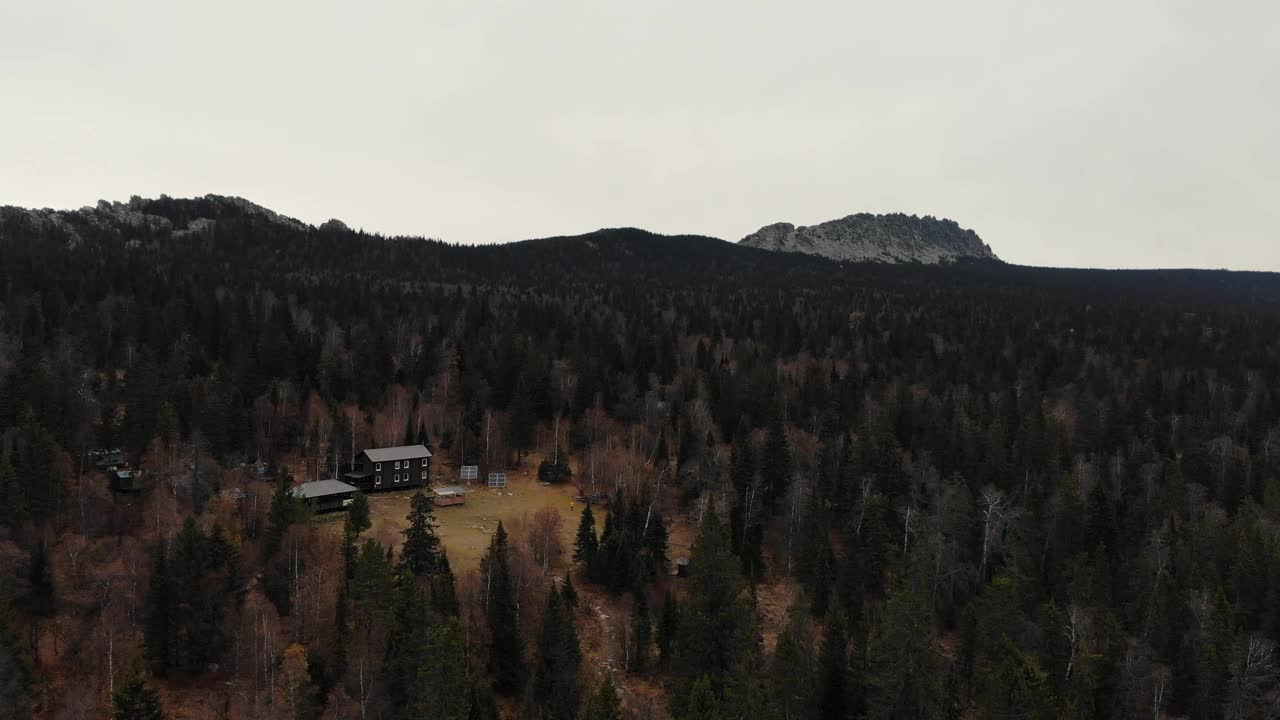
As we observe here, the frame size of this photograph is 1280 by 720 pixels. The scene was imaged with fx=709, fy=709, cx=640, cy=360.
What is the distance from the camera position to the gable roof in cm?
6775

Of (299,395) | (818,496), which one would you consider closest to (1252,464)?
(818,496)

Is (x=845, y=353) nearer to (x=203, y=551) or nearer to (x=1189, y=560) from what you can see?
(x=1189, y=560)

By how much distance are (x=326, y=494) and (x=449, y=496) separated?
12.1 m

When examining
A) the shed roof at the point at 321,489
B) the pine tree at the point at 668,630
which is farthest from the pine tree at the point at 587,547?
the shed roof at the point at 321,489

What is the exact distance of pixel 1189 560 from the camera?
4909 centimetres

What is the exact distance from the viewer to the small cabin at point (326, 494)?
55566 millimetres

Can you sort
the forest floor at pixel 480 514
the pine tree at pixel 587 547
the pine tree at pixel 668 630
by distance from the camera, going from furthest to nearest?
the forest floor at pixel 480 514
the pine tree at pixel 587 547
the pine tree at pixel 668 630

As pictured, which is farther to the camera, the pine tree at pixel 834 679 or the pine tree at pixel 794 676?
the pine tree at pixel 834 679

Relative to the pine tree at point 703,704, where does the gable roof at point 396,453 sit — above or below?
above

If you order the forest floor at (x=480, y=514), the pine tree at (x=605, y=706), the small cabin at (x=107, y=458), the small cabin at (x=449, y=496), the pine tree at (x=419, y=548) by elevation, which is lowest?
the forest floor at (x=480, y=514)

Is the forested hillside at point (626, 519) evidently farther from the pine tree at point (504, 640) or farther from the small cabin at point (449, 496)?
the small cabin at point (449, 496)

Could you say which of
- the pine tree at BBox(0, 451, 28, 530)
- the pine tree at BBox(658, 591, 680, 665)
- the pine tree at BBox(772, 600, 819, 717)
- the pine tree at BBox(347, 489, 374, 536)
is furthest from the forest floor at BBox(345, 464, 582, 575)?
the pine tree at BBox(772, 600, 819, 717)

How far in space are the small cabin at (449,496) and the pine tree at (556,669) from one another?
28.2 meters

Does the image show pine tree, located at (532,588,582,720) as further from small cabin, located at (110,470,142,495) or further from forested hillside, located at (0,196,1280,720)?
small cabin, located at (110,470,142,495)
